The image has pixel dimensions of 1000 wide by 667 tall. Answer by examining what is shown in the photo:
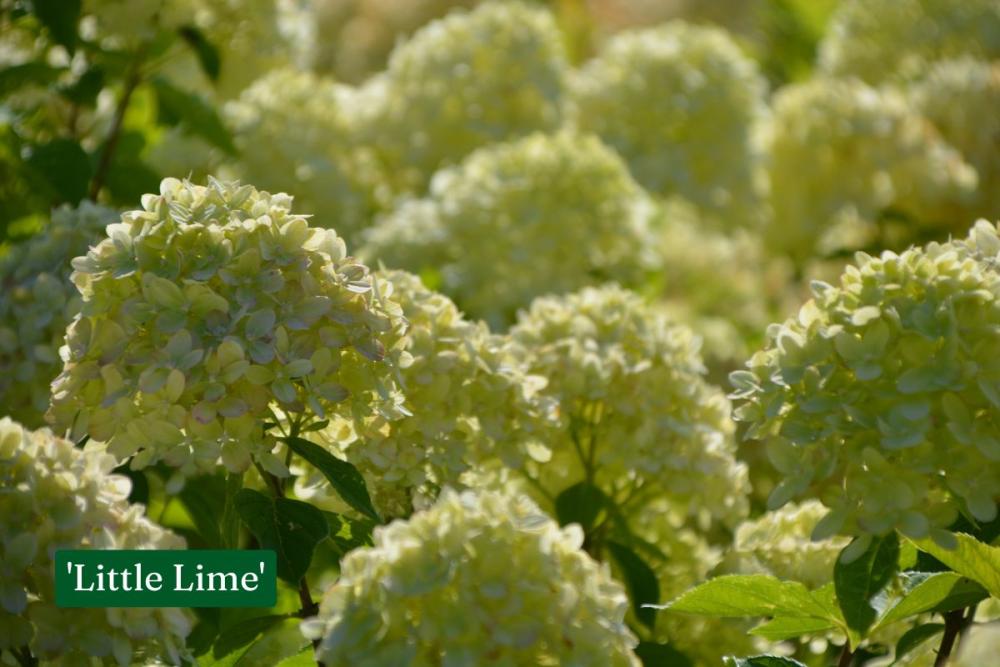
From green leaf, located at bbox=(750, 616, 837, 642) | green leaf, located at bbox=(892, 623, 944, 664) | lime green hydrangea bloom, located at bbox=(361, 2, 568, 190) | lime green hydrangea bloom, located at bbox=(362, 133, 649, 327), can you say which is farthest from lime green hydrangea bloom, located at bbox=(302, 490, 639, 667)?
lime green hydrangea bloom, located at bbox=(361, 2, 568, 190)

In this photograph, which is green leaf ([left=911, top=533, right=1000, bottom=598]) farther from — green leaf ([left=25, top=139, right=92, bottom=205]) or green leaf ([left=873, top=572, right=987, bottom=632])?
green leaf ([left=25, top=139, right=92, bottom=205])

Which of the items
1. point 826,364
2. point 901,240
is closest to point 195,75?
point 901,240

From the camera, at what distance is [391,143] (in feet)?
9.04

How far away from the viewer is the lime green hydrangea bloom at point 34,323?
1.51 metres

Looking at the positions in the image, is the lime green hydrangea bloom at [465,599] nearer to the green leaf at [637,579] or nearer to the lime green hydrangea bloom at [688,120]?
the green leaf at [637,579]

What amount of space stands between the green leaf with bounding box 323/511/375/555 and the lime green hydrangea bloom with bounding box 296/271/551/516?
0.05 m

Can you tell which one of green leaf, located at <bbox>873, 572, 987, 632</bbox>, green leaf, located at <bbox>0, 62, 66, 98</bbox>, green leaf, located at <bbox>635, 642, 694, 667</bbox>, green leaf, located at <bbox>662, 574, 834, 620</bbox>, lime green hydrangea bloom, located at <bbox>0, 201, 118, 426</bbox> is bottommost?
green leaf, located at <bbox>873, 572, 987, 632</bbox>

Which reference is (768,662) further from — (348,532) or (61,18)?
(61,18)

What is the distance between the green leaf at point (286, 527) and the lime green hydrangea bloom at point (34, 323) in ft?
1.38

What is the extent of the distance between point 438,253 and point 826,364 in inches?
51.8

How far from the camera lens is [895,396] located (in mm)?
1064

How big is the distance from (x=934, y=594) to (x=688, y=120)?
183 cm

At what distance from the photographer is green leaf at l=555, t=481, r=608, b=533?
1566mm

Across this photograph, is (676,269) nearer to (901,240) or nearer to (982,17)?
(901,240)
